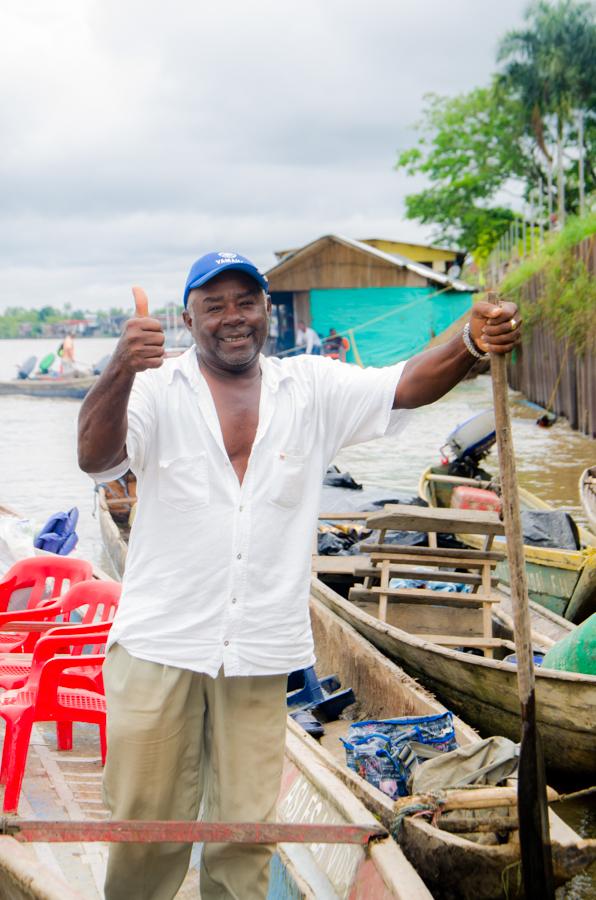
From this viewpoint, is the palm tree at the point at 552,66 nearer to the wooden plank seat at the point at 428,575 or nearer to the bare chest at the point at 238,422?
the wooden plank seat at the point at 428,575

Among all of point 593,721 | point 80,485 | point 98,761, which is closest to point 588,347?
point 80,485

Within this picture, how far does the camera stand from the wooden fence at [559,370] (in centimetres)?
1702

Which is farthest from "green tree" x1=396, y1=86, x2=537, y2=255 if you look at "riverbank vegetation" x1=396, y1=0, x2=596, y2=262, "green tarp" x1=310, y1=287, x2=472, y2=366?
"green tarp" x1=310, y1=287, x2=472, y2=366

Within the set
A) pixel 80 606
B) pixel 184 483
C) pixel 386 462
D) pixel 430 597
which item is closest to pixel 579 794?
pixel 430 597

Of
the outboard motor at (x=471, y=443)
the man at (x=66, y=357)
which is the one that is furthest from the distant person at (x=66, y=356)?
the outboard motor at (x=471, y=443)

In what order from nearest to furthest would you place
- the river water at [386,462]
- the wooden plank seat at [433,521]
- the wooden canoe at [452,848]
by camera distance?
the wooden canoe at [452,848]
the wooden plank seat at [433,521]
the river water at [386,462]

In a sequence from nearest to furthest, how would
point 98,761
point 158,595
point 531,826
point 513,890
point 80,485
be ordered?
point 158,595 → point 531,826 → point 513,890 → point 98,761 → point 80,485

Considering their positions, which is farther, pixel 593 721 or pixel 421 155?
pixel 421 155

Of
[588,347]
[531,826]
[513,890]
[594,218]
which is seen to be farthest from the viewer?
[594,218]

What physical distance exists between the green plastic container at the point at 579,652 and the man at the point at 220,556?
2.74 m

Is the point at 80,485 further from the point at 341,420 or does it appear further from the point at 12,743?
the point at 341,420

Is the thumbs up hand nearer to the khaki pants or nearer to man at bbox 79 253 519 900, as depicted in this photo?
man at bbox 79 253 519 900

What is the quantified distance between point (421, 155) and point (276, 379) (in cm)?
4414

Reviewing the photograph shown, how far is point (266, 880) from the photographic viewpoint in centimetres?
277
